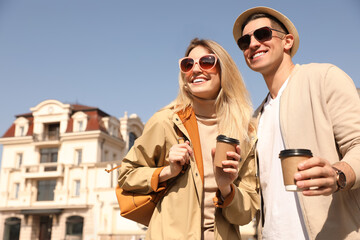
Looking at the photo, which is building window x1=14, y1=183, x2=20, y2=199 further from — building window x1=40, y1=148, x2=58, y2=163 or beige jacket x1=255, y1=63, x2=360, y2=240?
beige jacket x1=255, y1=63, x2=360, y2=240

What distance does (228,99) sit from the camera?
3020 mm

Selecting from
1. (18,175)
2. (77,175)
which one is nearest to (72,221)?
(77,175)

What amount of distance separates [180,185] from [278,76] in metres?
1.13

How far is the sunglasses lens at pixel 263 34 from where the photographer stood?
8.63 feet

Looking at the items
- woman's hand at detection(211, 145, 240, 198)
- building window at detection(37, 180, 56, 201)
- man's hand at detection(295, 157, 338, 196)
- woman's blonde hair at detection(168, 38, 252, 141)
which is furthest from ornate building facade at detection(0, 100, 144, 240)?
man's hand at detection(295, 157, 338, 196)

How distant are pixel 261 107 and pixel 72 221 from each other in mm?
29816

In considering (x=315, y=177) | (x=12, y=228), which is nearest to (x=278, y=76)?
(x=315, y=177)

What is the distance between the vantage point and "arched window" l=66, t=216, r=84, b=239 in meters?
29.2

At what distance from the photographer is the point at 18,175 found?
105ft

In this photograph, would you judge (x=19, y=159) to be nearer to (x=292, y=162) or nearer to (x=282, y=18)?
(x=282, y=18)

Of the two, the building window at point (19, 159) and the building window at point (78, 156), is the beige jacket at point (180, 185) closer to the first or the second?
the building window at point (78, 156)

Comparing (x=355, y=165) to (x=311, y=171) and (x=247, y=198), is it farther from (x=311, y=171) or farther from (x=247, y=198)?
(x=247, y=198)

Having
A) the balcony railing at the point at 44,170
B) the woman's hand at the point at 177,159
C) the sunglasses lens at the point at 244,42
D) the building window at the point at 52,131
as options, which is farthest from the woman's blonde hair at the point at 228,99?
the building window at the point at 52,131

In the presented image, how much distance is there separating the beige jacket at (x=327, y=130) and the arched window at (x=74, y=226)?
2986 cm
